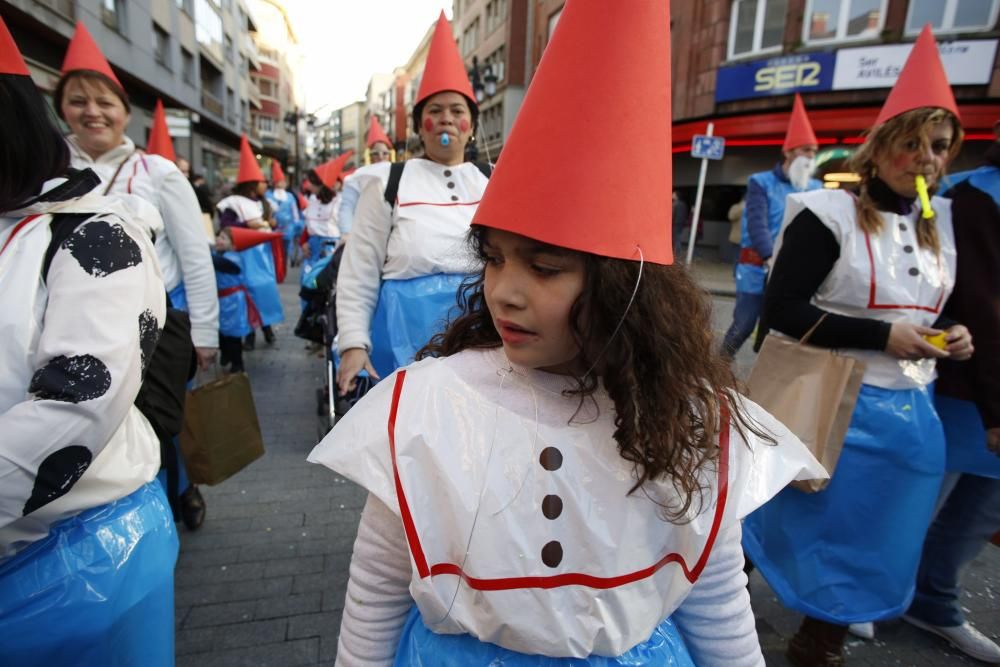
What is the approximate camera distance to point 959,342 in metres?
1.98

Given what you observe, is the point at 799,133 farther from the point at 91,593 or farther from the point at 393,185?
the point at 91,593

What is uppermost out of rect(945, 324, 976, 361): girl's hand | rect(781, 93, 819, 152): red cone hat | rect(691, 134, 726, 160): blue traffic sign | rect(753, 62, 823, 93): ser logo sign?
rect(753, 62, 823, 93): ser logo sign

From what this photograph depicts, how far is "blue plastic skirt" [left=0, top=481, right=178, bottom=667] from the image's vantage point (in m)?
1.13

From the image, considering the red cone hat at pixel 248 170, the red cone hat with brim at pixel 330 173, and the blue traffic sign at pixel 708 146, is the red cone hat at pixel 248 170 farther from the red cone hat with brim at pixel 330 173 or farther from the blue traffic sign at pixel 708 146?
the blue traffic sign at pixel 708 146

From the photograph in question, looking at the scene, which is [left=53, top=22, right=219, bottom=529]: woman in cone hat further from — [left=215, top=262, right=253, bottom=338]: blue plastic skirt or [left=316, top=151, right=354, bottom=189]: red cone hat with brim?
[left=316, top=151, right=354, bottom=189]: red cone hat with brim

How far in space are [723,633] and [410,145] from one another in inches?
157

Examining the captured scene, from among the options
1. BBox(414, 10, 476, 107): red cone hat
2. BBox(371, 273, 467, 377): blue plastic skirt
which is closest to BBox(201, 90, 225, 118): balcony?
BBox(414, 10, 476, 107): red cone hat

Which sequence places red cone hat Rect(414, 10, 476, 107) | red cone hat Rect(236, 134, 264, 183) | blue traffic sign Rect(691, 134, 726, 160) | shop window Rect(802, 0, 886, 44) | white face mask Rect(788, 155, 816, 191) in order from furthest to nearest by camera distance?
1. shop window Rect(802, 0, 886, 44)
2. blue traffic sign Rect(691, 134, 726, 160)
3. red cone hat Rect(236, 134, 264, 183)
4. white face mask Rect(788, 155, 816, 191)
5. red cone hat Rect(414, 10, 476, 107)

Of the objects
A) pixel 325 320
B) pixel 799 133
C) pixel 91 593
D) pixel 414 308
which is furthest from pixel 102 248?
pixel 799 133

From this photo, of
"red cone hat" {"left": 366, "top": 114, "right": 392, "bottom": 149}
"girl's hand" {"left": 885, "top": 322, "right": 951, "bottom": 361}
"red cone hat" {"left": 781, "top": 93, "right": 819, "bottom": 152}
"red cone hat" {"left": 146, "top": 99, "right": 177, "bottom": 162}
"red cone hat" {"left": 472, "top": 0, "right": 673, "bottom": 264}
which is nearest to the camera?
"red cone hat" {"left": 472, "top": 0, "right": 673, "bottom": 264}

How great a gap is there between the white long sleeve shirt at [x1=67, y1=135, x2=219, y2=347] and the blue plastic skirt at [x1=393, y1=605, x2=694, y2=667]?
221 centimetres

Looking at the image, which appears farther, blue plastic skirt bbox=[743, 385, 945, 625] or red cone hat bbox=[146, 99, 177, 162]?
red cone hat bbox=[146, 99, 177, 162]

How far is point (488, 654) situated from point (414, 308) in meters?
1.56

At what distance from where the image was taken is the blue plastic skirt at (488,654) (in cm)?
99
